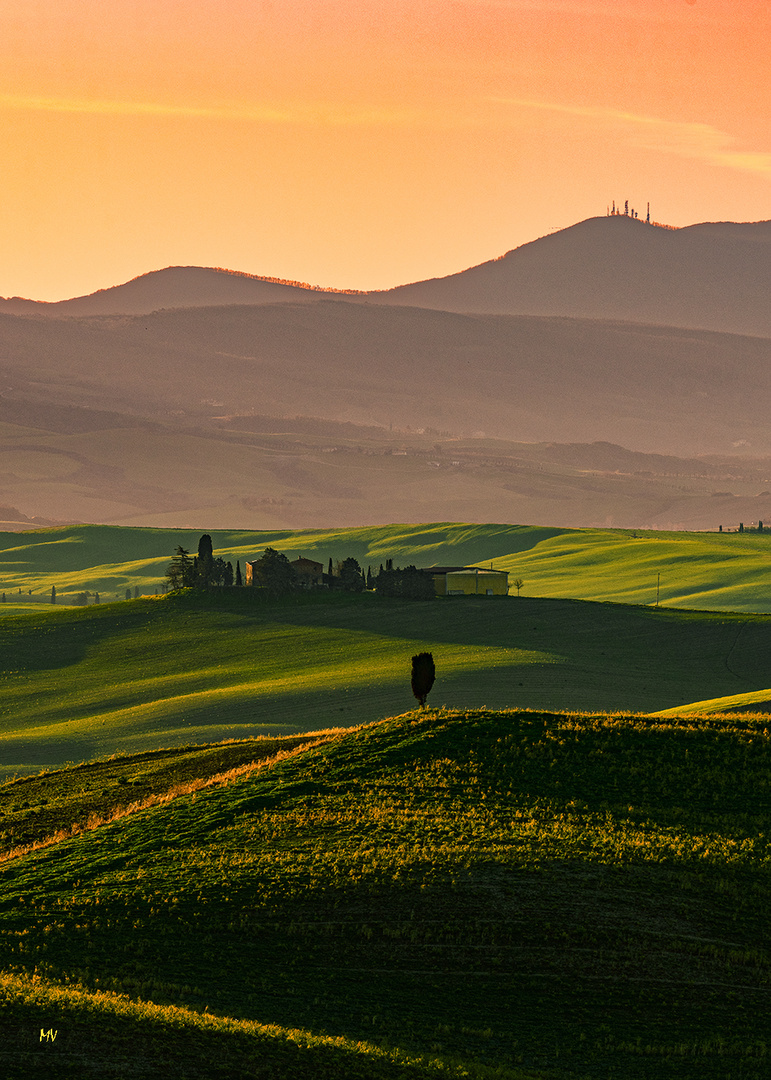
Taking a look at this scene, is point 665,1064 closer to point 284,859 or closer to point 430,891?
point 430,891

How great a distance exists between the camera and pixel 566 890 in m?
33.1

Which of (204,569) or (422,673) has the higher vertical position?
(204,569)

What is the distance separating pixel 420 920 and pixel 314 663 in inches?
3516

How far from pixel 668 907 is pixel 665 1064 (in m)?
7.56

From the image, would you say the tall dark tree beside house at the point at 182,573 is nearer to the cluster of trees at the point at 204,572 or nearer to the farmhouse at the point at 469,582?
the cluster of trees at the point at 204,572

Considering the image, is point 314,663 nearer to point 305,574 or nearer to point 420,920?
point 305,574

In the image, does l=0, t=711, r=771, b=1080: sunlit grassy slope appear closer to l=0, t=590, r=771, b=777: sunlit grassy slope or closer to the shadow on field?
the shadow on field

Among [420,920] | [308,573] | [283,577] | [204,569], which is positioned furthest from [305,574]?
[420,920]

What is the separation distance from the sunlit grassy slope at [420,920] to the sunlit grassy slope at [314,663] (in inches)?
1665

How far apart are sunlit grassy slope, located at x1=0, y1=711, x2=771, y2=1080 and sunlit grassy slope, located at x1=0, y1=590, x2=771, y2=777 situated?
139 feet

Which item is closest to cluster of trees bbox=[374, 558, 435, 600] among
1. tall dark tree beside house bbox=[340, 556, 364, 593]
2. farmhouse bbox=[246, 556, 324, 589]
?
tall dark tree beside house bbox=[340, 556, 364, 593]

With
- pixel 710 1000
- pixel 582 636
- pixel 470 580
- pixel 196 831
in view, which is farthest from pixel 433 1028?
pixel 470 580

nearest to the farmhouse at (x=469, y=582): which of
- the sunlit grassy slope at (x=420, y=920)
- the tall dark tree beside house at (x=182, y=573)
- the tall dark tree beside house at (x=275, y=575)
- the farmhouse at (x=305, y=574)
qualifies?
the farmhouse at (x=305, y=574)

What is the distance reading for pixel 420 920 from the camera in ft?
104
